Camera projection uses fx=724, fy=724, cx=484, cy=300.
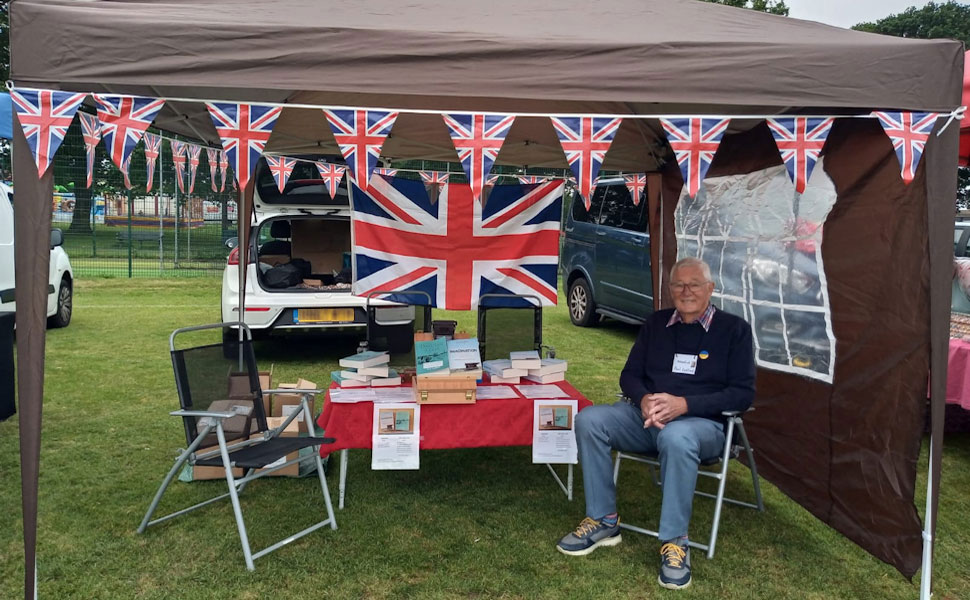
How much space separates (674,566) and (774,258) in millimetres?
1696

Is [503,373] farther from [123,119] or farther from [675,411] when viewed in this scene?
[123,119]

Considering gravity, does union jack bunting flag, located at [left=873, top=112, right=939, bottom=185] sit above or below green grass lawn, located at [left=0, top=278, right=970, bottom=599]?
above

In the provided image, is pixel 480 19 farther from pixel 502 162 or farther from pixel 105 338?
pixel 105 338

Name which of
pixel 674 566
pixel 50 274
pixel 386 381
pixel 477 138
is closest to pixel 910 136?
pixel 477 138

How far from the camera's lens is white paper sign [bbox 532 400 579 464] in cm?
340

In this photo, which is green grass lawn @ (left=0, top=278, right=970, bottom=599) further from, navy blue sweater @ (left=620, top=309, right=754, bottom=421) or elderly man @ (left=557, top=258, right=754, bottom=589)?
navy blue sweater @ (left=620, top=309, right=754, bottom=421)

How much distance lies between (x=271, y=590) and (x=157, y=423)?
2478 millimetres

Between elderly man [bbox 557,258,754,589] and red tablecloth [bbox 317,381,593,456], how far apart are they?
304 millimetres

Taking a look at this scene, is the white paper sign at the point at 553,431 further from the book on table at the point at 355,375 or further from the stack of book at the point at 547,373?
the book on table at the point at 355,375

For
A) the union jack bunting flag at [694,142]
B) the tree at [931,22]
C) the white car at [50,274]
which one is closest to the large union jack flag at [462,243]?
the union jack bunting flag at [694,142]

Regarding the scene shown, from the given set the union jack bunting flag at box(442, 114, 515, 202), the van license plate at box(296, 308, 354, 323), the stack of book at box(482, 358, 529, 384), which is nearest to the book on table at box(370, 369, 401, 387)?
the stack of book at box(482, 358, 529, 384)

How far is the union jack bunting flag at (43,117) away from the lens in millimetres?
2346

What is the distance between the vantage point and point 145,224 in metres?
13.2

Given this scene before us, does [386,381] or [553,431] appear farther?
[386,381]
